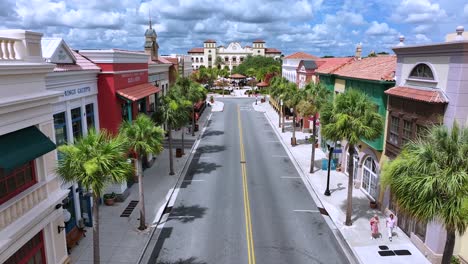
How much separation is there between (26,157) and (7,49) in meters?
3.26

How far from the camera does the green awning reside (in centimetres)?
936

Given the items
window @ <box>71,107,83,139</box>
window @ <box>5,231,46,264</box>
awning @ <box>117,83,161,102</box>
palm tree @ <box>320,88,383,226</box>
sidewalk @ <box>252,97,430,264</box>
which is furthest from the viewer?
awning @ <box>117,83,161,102</box>

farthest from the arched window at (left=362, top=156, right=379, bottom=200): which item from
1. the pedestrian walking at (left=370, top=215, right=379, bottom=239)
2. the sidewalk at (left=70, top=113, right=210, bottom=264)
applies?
the sidewalk at (left=70, top=113, right=210, bottom=264)

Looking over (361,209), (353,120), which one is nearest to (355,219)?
(361,209)

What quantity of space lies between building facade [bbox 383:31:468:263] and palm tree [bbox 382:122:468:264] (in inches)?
123

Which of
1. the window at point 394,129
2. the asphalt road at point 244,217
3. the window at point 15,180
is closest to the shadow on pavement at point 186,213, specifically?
the asphalt road at point 244,217

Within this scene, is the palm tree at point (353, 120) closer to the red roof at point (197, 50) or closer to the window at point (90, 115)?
the window at point (90, 115)

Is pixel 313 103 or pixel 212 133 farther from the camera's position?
pixel 212 133

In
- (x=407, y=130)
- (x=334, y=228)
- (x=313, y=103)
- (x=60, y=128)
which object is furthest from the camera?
(x=313, y=103)

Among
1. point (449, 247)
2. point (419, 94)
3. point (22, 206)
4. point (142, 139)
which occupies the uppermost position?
point (419, 94)

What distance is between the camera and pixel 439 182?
31.9 feet

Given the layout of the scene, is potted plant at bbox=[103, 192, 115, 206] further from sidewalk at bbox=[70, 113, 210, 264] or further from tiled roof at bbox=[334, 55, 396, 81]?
tiled roof at bbox=[334, 55, 396, 81]

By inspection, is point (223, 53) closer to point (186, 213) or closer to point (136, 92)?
point (136, 92)

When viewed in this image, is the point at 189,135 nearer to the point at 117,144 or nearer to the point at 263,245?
the point at 263,245
